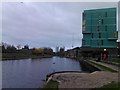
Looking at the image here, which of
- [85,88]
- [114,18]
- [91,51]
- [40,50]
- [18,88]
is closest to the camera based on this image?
[85,88]

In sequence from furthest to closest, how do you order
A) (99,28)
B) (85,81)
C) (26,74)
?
(99,28) < (26,74) < (85,81)

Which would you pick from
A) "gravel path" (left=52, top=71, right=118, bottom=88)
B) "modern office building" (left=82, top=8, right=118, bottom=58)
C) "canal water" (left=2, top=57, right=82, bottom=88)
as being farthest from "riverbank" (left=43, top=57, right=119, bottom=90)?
"modern office building" (left=82, top=8, right=118, bottom=58)

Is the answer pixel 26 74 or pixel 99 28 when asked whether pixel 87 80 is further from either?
pixel 99 28

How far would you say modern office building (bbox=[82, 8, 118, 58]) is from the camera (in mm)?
100000

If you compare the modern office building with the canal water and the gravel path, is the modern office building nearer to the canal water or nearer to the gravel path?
the canal water

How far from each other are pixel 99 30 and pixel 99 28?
88 cm

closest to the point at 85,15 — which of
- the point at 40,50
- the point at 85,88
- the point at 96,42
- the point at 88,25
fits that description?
the point at 88,25

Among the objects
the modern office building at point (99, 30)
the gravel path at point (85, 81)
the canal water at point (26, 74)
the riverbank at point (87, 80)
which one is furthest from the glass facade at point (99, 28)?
the gravel path at point (85, 81)

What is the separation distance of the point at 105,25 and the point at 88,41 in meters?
8.90

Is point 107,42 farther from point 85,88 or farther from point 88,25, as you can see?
point 85,88

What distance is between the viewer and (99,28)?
104 metres

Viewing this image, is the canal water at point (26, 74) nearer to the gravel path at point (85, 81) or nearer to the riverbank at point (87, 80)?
the riverbank at point (87, 80)

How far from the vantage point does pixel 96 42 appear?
10275cm

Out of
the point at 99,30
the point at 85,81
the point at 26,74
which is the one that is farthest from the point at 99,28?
the point at 85,81
